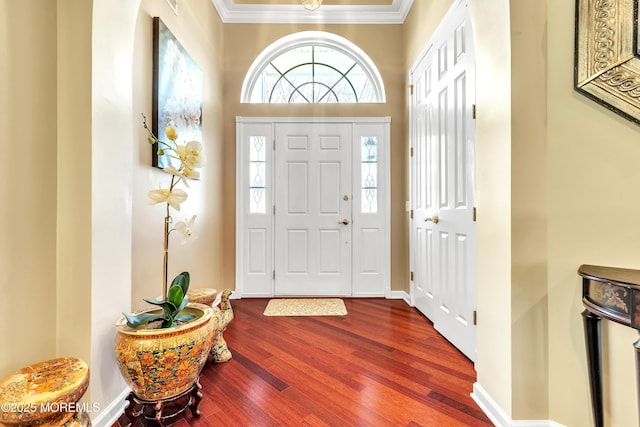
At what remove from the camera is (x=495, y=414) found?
1.28m

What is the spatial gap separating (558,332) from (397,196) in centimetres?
208

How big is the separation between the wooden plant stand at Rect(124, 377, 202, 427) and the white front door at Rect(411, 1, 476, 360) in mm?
1600

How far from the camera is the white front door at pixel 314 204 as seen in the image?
3.15 m

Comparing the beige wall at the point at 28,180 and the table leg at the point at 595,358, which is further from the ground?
the beige wall at the point at 28,180

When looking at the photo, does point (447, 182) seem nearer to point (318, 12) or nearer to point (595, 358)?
point (595, 358)

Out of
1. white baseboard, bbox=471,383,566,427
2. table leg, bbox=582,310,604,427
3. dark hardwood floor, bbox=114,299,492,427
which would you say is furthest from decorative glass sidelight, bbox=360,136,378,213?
table leg, bbox=582,310,604,427

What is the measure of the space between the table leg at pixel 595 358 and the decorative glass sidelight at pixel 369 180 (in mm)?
2207

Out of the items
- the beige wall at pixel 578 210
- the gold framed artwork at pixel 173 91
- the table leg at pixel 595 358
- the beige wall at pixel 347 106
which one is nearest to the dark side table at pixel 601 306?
the table leg at pixel 595 358

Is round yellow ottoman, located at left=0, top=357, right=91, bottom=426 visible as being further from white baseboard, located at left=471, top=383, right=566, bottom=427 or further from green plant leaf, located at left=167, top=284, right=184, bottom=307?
white baseboard, located at left=471, top=383, right=566, bottom=427

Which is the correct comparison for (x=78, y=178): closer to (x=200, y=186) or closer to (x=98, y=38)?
(x=98, y=38)

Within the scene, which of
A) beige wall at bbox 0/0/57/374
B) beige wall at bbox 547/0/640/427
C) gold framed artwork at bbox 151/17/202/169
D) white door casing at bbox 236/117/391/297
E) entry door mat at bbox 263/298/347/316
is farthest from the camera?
white door casing at bbox 236/117/391/297

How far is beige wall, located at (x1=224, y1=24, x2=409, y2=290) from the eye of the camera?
3.12m

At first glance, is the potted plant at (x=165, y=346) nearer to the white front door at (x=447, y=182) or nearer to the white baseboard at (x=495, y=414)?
the white baseboard at (x=495, y=414)

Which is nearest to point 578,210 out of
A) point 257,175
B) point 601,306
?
point 601,306
